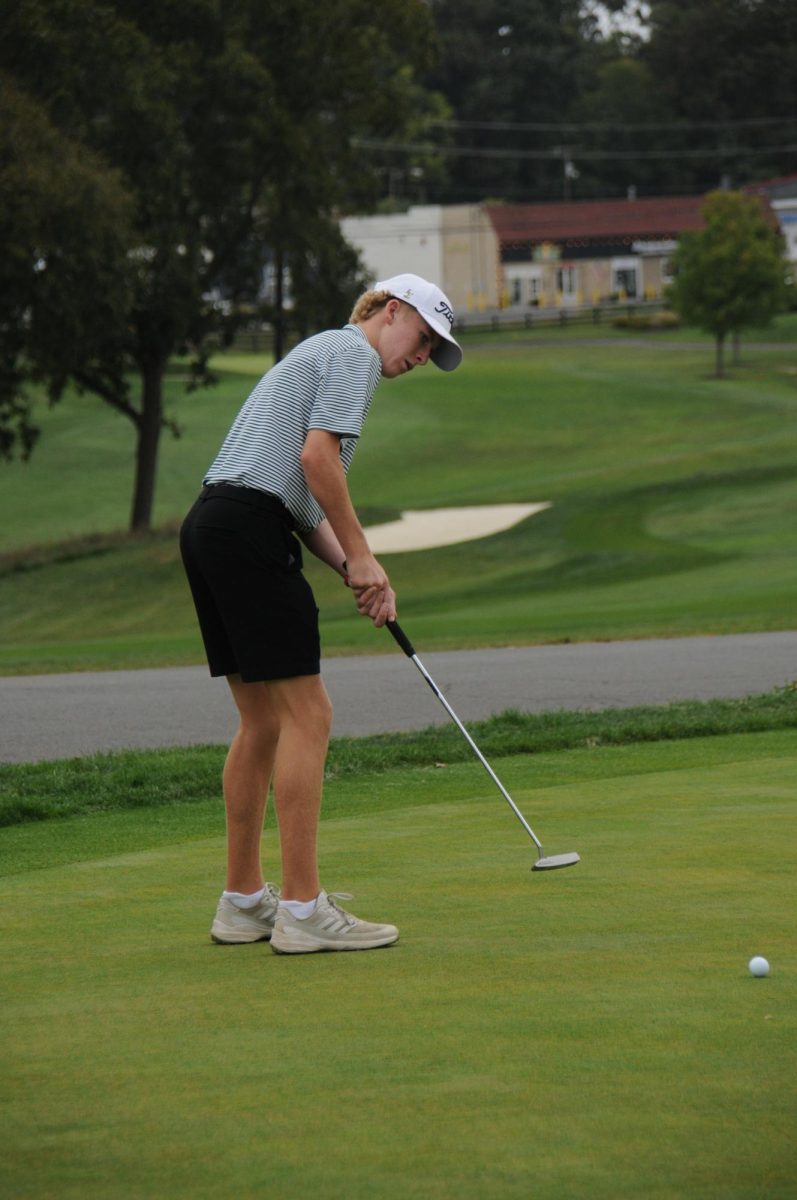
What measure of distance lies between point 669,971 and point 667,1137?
1.25 m

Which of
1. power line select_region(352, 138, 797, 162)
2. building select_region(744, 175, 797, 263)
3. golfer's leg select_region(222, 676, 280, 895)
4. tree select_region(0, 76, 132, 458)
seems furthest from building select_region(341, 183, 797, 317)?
golfer's leg select_region(222, 676, 280, 895)

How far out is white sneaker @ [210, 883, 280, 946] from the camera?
5.28 metres

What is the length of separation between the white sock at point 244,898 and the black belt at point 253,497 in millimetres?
1134

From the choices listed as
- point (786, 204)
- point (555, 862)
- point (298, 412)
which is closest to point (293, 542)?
point (298, 412)

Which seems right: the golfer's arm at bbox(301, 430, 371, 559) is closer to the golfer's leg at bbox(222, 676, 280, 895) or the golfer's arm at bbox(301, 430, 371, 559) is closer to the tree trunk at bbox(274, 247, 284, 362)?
the golfer's leg at bbox(222, 676, 280, 895)

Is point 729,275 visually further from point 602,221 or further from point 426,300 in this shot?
point 426,300

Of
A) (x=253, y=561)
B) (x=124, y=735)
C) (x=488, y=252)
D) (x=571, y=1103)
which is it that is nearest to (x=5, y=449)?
(x=124, y=735)

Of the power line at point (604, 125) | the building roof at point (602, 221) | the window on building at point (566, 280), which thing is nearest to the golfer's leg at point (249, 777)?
the building roof at point (602, 221)

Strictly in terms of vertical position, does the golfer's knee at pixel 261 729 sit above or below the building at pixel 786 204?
below

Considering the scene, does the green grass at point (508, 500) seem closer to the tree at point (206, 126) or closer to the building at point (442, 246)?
the tree at point (206, 126)

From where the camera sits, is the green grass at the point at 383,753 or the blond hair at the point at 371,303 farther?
the green grass at the point at 383,753

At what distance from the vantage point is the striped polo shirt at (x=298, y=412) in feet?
17.5

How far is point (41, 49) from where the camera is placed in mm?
29969

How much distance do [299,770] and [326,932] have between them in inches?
20.6
